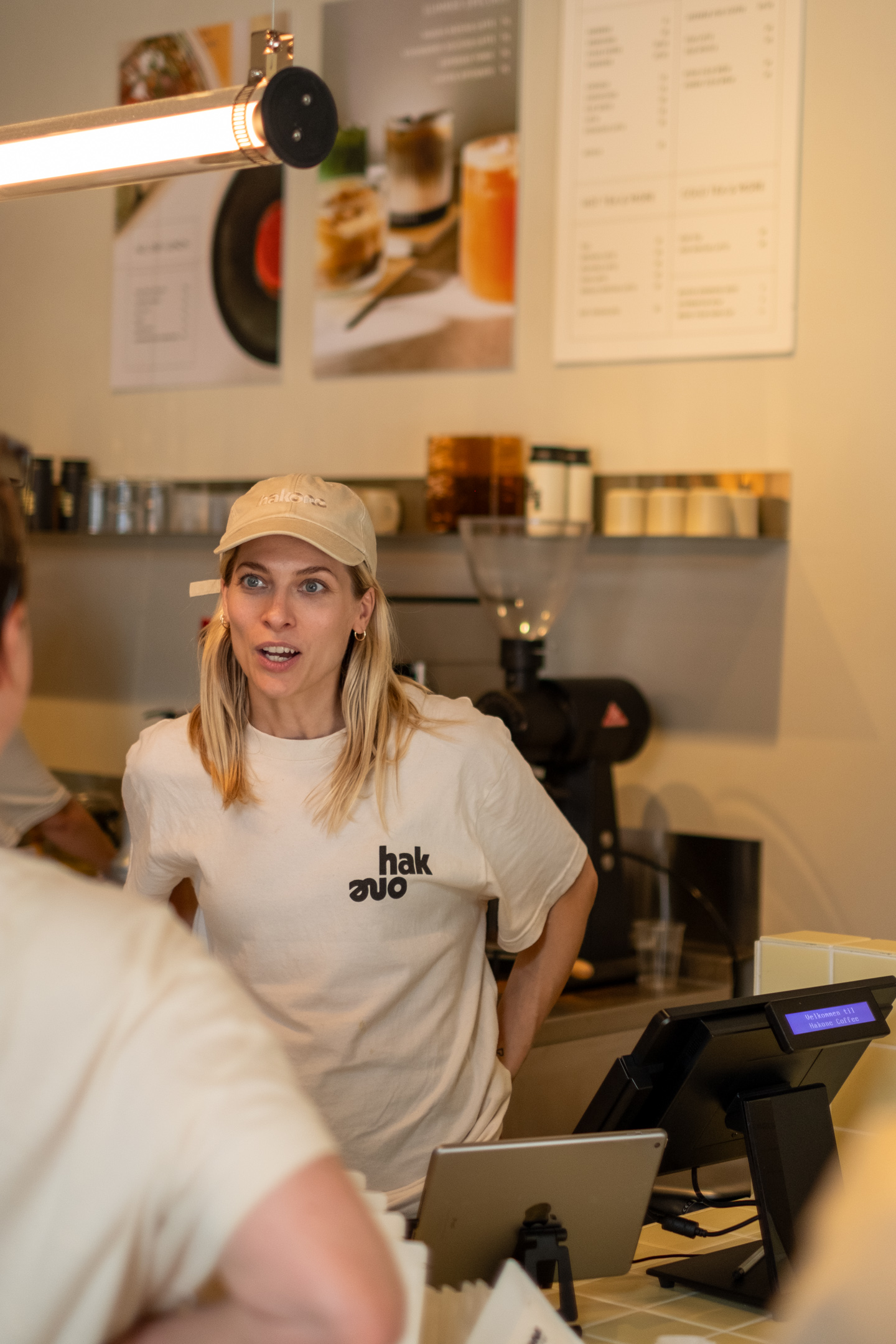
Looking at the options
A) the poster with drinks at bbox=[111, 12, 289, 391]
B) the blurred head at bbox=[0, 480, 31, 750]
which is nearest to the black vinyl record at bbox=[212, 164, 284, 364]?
the poster with drinks at bbox=[111, 12, 289, 391]

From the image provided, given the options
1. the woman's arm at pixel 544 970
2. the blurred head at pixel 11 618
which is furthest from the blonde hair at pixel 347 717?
the blurred head at pixel 11 618

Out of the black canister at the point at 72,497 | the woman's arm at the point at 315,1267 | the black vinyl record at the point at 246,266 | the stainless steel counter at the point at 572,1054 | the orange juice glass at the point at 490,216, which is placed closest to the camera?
the woman's arm at the point at 315,1267

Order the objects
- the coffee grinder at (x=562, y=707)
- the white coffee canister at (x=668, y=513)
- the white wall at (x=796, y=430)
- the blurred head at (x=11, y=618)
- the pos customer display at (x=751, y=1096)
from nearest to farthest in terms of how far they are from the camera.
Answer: the blurred head at (x=11, y=618)
the pos customer display at (x=751, y=1096)
the coffee grinder at (x=562, y=707)
the white wall at (x=796, y=430)
the white coffee canister at (x=668, y=513)

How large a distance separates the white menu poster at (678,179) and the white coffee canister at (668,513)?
31 cm

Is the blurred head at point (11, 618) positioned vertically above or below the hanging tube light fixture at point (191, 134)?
below

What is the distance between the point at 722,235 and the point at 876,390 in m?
0.45

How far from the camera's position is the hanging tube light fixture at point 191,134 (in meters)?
1.59

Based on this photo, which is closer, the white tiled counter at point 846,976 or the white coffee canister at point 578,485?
the white tiled counter at point 846,976

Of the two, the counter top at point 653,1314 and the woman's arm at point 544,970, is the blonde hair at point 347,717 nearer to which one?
the woman's arm at point 544,970

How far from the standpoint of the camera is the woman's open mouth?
175 cm

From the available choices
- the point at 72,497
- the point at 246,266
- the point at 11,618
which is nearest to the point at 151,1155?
the point at 11,618

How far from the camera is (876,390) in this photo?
104 inches

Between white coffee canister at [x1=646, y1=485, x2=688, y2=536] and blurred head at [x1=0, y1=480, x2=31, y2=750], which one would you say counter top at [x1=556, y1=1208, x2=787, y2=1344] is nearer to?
blurred head at [x1=0, y1=480, x2=31, y2=750]

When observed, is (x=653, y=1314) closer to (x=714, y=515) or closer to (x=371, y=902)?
(x=371, y=902)
